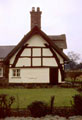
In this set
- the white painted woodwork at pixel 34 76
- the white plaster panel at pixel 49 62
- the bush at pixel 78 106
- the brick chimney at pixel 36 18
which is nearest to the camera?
the bush at pixel 78 106

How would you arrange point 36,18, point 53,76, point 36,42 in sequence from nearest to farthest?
point 36,42, point 53,76, point 36,18

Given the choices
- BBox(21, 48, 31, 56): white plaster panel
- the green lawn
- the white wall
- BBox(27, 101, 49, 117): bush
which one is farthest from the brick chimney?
BBox(27, 101, 49, 117): bush

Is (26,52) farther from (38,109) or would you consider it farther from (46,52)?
(38,109)

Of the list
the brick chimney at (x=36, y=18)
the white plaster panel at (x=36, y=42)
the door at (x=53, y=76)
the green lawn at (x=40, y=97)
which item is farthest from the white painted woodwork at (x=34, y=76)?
the green lawn at (x=40, y=97)

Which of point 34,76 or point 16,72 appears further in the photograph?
point 16,72

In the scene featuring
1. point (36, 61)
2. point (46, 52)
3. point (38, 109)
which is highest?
point (46, 52)

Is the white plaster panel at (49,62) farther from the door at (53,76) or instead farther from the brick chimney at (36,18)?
the brick chimney at (36,18)

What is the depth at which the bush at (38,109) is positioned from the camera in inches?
507

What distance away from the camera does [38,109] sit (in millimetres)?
12891

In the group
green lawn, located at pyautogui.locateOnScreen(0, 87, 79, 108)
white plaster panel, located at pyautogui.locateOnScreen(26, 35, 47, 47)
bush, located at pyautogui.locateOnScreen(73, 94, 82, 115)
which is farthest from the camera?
white plaster panel, located at pyautogui.locateOnScreen(26, 35, 47, 47)

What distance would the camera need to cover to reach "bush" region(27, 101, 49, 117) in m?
12.9

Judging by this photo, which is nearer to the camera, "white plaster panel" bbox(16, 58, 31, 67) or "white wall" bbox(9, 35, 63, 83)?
"white wall" bbox(9, 35, 63, 83)

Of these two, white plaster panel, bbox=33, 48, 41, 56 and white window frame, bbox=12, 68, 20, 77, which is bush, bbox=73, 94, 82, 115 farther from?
white window frame, bbox=12, 68, 20, 77

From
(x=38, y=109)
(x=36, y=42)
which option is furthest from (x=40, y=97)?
(x=36, y=42)
